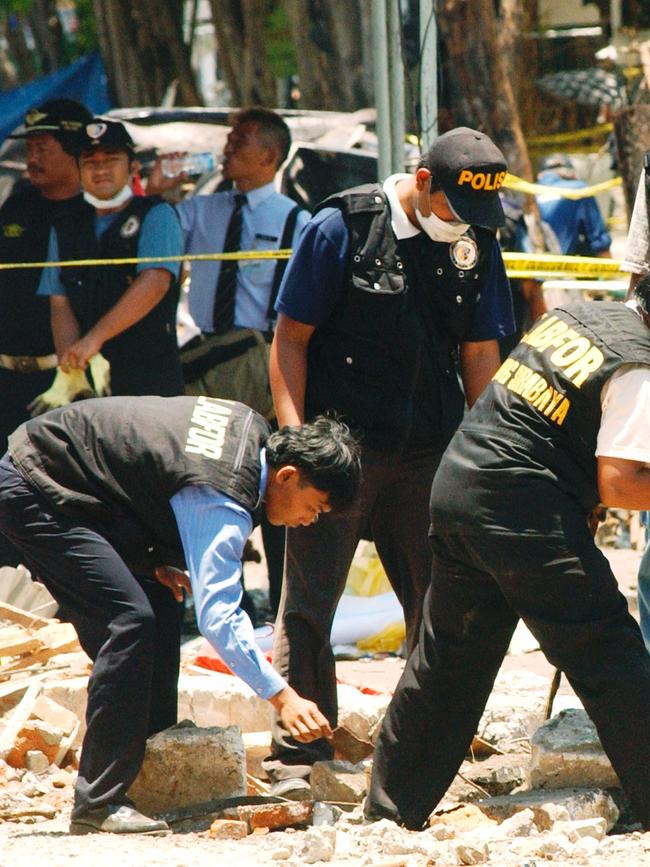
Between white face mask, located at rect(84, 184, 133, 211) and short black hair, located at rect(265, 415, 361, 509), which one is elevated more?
white face mask, located at rect(84, 184, 133, 211)

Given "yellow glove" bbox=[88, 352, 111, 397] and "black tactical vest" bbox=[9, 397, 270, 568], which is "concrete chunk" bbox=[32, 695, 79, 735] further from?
"yellow glove" bbox=[88, 352, 111, 397]

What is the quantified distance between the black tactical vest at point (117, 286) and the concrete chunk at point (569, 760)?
2.97 meters

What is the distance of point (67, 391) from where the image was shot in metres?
7.02

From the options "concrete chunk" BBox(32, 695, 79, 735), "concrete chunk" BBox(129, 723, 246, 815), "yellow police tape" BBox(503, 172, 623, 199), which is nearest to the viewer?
"concrete chunk" BBox(129, 723, 246, 815)

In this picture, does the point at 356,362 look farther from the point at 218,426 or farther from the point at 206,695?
the point at 206,695

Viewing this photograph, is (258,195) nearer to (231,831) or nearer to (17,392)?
(17,392)

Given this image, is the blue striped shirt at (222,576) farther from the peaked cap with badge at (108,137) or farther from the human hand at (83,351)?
the peaked cap with badge at (108,137)

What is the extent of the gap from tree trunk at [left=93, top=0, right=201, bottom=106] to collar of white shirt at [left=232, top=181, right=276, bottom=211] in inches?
322

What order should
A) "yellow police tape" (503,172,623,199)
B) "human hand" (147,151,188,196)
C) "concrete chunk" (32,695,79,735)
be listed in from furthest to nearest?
"yellow police tape" (503,172,623,199) < "human hand" (147,151,188,196) < "concrete chunk" (32,695,79,735)

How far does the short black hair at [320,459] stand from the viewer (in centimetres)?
423

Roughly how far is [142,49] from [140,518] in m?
11.9

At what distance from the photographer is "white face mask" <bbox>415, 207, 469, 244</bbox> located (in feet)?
15.6

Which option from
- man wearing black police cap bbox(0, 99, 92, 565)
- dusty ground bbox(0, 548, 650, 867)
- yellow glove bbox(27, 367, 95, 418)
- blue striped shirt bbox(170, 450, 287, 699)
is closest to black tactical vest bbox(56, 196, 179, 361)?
yellow glove bbox(27, 367, 95, 418)

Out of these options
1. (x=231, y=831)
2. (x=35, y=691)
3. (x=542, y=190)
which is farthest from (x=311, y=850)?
(x=542, y=190)
